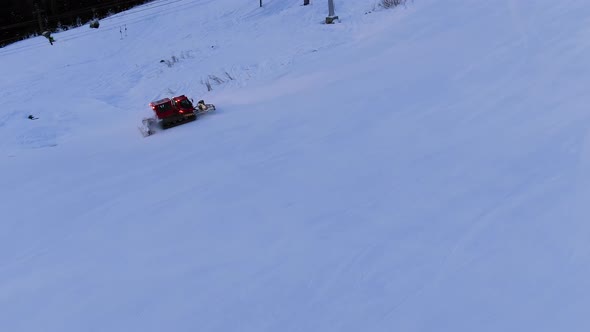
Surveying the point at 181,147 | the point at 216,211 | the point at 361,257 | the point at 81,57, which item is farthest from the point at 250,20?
the point at 361,257

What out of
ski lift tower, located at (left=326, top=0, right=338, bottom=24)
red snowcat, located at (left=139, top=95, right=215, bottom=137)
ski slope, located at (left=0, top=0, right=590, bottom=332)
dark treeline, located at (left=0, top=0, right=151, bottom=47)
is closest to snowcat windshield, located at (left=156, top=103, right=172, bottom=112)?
red snowcat, located at (left=139, top=95, right=215, bottom=137)

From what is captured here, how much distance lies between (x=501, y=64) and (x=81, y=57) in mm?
20723

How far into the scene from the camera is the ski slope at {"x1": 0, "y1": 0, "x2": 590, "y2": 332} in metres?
4.13

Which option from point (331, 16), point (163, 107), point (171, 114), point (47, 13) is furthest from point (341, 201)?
point (47, 13)

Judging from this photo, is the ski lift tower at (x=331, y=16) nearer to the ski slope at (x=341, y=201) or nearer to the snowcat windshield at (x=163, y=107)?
the ski slope at (x=341, y=201)

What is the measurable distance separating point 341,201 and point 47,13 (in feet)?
115

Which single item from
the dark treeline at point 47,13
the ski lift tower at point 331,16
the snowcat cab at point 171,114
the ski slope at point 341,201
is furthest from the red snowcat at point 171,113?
the dark treeline at point 47,13

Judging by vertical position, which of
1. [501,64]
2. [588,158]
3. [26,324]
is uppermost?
[501,64]

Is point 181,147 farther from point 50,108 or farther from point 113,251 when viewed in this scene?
point 50,108

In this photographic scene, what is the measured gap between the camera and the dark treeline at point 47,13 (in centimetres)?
2991

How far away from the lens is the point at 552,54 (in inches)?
355

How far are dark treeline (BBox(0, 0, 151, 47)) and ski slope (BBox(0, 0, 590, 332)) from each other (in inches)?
865

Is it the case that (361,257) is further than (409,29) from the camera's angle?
No

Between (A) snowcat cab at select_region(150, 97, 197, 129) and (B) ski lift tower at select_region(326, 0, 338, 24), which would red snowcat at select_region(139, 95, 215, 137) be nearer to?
(A) snowcat cab at select_region(150, 97, 197, 129)
